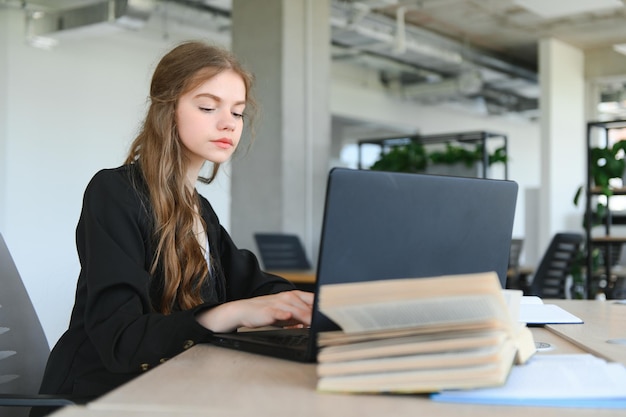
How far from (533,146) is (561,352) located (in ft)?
49.9

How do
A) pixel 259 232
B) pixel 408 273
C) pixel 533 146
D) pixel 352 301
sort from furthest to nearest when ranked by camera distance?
pixel 533 146, pixel 259 232, pixel 408 273, pixel 352 301

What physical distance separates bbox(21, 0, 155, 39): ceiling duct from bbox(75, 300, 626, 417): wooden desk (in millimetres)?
6059

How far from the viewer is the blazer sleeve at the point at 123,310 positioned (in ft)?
4.08

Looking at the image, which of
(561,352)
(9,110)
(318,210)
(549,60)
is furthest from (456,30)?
(561,352)

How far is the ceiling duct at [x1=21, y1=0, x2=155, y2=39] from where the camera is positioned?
22.2ft

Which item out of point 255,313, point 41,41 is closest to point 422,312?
point 255,313

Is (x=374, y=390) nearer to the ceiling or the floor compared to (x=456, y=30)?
nearer to the floor

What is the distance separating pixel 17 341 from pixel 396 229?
90cm

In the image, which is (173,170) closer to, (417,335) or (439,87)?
(417,335)

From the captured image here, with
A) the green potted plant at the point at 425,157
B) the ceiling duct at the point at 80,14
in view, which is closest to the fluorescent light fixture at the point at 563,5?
the green potted plant at the point at 425,157

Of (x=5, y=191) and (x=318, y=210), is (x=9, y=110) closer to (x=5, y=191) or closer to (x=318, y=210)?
(x=5, y=191)

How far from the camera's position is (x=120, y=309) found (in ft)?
4.15

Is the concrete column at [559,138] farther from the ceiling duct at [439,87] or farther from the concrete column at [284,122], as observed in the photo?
the concrete column at [284,122]

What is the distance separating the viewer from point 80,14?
7172 millimetres
